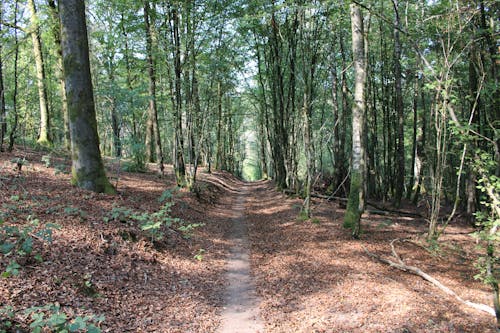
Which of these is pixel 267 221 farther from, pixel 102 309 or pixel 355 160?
pixel 102 309

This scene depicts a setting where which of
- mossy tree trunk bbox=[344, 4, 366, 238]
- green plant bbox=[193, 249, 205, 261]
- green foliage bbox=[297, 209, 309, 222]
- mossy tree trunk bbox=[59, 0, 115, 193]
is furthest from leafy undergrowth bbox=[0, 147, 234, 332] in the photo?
mossy tree trunk bbox=[344, 4, 366, 238]

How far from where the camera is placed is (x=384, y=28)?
59.2ft

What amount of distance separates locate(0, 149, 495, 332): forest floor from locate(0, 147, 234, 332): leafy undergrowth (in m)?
0.02

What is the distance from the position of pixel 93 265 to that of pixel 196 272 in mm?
2337

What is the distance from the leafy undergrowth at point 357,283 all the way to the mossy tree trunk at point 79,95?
17.7ft

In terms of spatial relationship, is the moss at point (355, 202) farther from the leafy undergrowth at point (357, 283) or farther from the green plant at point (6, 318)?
the green plant at point (6, 318)

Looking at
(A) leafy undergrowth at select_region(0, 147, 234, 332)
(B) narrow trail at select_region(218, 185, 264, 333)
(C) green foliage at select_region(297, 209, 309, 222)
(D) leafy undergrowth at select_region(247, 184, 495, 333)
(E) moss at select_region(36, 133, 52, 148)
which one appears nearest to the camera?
(A) leafy undergrowth at select_region(0, 147, 234, 332)

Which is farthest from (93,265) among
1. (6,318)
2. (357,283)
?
(357,283)

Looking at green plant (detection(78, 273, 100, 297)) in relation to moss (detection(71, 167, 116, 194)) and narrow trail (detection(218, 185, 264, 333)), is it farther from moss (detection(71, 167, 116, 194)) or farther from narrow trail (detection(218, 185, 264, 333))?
moss (detection(71, 167, 116, 194))

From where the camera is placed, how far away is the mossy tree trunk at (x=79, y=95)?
27.8ft

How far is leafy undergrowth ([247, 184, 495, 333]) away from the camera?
4.84m

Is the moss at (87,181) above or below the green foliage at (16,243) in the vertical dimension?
above

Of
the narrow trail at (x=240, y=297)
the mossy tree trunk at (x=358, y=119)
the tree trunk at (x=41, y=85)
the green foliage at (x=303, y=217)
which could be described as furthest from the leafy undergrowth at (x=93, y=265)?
the tree trunk at (x=41, y=85)

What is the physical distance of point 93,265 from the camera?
5668 mm
